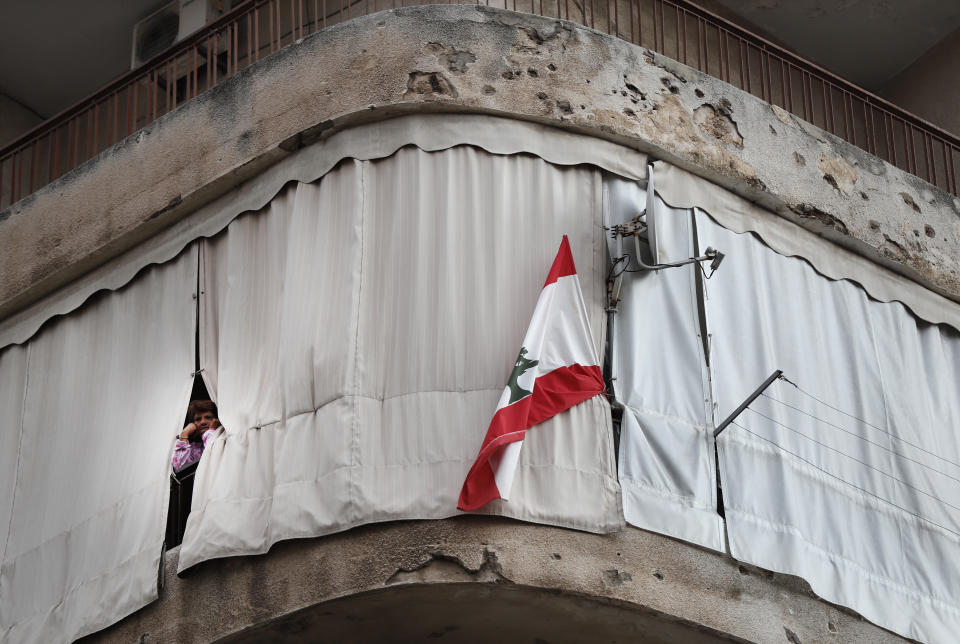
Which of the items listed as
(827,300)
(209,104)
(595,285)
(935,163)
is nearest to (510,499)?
(595,285)

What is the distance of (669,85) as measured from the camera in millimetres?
12094

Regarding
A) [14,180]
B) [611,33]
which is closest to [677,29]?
[611,33]

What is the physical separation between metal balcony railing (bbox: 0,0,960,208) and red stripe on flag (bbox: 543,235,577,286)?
2.63 m

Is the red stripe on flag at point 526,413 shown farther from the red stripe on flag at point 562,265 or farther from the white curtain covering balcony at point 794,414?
the red stripe on flag at point 562,265

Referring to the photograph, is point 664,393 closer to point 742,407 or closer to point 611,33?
point 742,407

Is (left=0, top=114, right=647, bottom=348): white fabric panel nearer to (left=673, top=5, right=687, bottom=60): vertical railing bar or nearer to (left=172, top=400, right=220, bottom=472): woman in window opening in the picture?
(left=172, top=400, right=220, bottom=472): woman in window opening

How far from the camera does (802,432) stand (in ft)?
37.1

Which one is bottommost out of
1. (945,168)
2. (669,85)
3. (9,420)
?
(9,420)

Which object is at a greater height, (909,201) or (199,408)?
(909,201)

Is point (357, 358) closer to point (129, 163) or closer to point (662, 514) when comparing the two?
point (662, 514)

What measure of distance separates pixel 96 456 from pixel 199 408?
85 centimetres

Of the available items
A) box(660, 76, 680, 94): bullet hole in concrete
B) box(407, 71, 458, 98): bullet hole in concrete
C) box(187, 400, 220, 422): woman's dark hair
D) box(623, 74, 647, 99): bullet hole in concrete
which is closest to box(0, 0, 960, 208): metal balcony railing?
box(660, 76, 680, 94): bullet hole in concrete

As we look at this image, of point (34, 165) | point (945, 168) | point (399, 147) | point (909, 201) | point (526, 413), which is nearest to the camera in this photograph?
point (526, 413)

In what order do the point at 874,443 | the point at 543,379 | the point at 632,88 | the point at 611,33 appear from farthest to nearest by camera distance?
the point at 611,33 → the point at 632,88 → the point at 874,443 → the point at 543,379
